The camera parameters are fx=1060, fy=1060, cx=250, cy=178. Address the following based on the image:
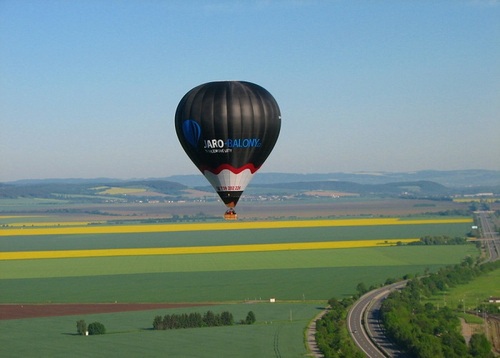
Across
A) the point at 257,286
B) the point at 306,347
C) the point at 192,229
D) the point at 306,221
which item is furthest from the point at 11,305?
the point at 306,221

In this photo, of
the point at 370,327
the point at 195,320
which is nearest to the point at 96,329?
the point at 195,320

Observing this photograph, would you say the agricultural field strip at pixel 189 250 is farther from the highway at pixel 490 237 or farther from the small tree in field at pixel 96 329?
the small tree in field at pixel 96 329

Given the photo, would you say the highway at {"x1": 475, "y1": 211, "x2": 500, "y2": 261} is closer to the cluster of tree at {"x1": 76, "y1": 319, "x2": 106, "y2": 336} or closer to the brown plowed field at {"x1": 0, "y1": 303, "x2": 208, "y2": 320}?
the brown plowed field at {"x1": 0, "y1": 303, "x2": 208, "y2": 320}

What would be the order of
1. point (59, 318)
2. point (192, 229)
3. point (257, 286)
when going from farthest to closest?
1. point (192, 229)
2. point (257, 286)
3. point (59, 318)

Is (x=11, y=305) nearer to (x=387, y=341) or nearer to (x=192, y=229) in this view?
(x=387, y=341)

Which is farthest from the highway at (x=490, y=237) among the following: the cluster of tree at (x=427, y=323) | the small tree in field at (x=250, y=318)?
the small tree in field at (x=250, y=318)
